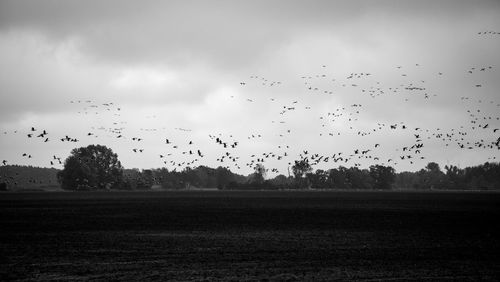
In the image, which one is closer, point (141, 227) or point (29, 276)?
point (29, 276)

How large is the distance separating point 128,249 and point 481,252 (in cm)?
1789

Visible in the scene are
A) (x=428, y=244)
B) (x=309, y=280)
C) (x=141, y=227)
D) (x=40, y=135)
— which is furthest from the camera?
(x=40, y=135)

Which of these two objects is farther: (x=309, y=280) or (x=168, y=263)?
(x=168, y=263)

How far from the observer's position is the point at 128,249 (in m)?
33.3

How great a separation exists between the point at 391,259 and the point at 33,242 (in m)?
21.3

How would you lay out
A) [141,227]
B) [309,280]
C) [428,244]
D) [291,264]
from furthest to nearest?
[141,227], [428,244], [291,264], [309,280]

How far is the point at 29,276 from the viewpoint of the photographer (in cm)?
2433

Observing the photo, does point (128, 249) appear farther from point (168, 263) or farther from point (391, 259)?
point (391, 259)

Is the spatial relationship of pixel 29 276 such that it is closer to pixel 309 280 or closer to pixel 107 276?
pixel 107 276

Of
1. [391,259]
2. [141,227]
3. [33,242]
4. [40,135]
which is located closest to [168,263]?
[391,259]

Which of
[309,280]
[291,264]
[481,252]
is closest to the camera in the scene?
[309,280]

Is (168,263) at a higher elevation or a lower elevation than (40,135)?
lower

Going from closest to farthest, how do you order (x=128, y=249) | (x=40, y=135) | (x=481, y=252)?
(x=481, y=252) < (x=128, y=249) < (x=40, y=135)

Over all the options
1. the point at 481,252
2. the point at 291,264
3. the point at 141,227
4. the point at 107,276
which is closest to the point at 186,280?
the point at 107,276
